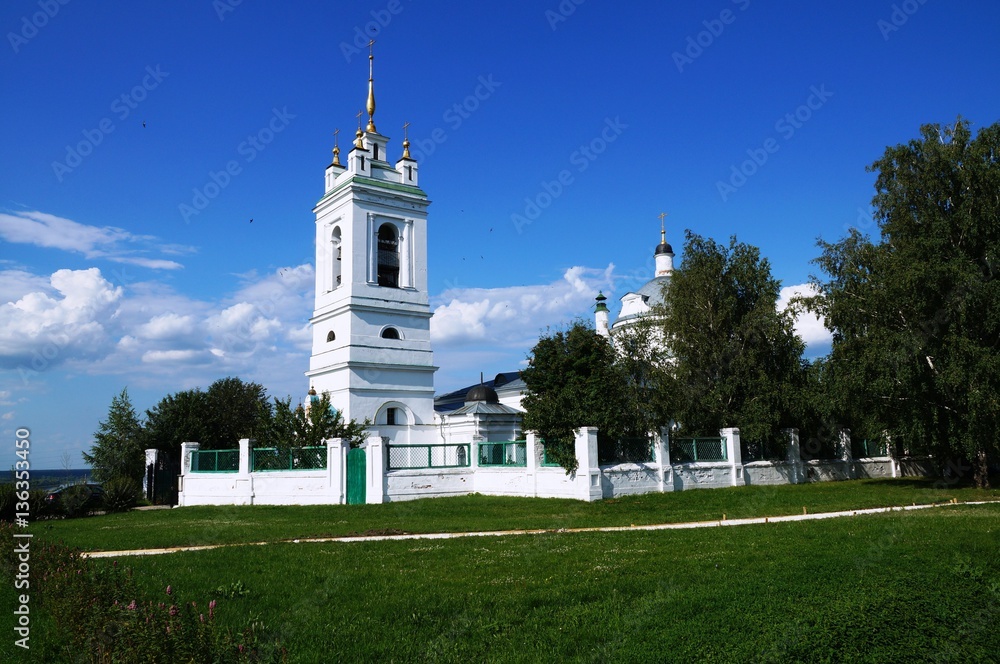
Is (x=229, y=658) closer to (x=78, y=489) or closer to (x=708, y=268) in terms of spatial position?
(x=78, y=489)

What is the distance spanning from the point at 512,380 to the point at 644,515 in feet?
97.0

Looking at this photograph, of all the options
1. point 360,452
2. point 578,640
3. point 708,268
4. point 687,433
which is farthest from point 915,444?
point 578,640

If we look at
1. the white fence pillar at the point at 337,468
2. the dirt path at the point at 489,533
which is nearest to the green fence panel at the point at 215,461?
the white fence pillar at the point at 337,468

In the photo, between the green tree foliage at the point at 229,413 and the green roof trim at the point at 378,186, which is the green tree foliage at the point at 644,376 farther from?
the green tree foliage at the point at 229,413

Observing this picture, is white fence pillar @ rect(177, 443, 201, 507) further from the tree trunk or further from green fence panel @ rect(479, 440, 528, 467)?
the tree trunk

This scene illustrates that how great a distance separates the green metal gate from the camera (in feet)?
75.2

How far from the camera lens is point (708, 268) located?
29.3 metres

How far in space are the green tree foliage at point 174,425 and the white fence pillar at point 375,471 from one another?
1215cm

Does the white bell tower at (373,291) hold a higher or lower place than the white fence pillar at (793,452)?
higher

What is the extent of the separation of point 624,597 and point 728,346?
2161 centimetres

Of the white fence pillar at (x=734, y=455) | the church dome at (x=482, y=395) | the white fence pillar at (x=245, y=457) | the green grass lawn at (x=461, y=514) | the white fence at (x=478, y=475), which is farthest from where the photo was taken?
the church dome at (x=482, y=395)

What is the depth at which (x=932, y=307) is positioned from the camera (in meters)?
22.5

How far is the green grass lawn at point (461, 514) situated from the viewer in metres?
15.2

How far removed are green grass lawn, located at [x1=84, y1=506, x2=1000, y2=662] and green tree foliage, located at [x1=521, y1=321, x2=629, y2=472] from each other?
1040 centimetres
